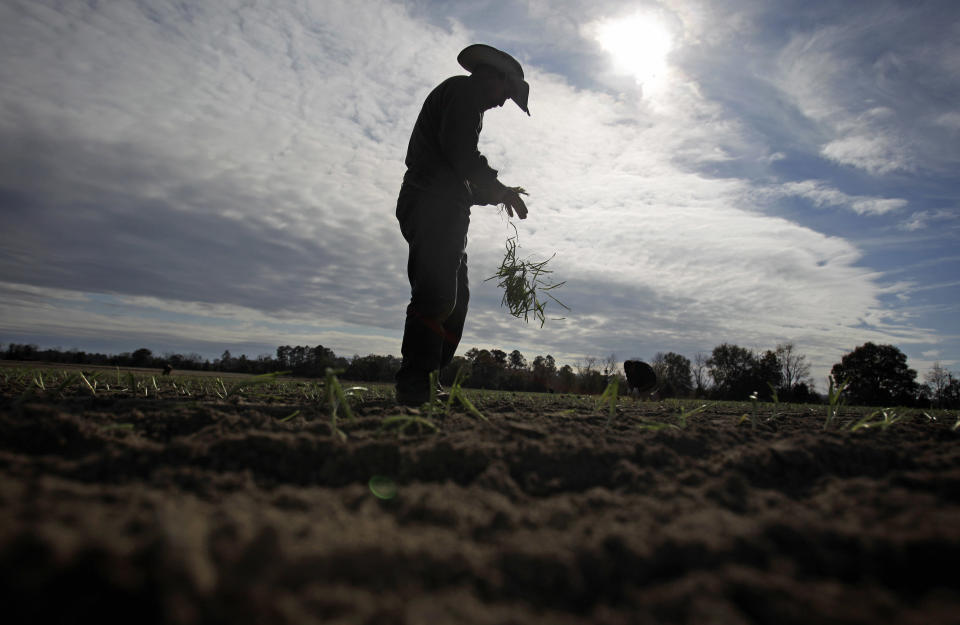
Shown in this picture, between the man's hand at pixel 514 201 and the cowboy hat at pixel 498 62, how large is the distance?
2.17 feet

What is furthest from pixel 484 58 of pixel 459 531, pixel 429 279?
pixel 459 531

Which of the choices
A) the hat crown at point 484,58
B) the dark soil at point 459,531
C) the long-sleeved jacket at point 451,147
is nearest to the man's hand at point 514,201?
the long-sleeved jacket at point 451,147

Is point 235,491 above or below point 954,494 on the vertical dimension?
below

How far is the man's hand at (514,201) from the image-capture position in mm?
3371

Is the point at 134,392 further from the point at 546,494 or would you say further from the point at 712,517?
the point at 712,517

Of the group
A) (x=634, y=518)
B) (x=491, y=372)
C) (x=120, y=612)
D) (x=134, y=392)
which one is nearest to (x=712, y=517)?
(x=634, y=518)

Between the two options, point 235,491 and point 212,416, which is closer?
point 235,491

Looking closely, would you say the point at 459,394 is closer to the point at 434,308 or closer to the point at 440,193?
the point at 434,308

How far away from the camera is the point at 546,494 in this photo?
109 cm

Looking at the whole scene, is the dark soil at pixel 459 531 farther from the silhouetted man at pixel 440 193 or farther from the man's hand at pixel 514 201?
the man's hand at pixel 514 201

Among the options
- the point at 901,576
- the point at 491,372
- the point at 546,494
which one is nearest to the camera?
the point at 901,576

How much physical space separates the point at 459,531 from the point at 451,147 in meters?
2.53

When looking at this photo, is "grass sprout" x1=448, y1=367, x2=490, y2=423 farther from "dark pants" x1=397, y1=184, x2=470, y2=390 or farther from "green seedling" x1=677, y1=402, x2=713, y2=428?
"green seedling" x1=677, y1=402, x2=713, y2=428

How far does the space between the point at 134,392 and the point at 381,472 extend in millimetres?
2746
